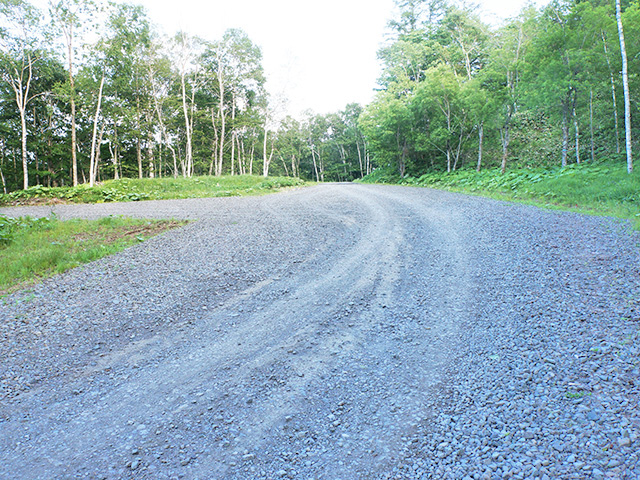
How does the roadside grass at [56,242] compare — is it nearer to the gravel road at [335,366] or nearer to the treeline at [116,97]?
the gravel road at [335,366]

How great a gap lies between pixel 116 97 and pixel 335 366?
25948 millimetres

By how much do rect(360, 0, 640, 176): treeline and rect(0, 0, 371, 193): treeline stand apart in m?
10.9

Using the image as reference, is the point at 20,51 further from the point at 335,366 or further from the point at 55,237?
the point at 335,366

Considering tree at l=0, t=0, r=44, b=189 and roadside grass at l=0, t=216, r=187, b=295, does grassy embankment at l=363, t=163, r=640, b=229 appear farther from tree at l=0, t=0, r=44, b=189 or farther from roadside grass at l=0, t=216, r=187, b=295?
tree at l=0, t=0, r=44, b=189

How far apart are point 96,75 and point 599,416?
25214mm

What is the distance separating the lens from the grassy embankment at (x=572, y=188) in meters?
8.52

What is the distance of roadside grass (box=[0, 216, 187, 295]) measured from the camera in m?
5.64

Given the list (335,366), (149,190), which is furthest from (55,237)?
(149,190)

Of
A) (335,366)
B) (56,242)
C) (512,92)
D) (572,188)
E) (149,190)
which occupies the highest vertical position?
(512,92)

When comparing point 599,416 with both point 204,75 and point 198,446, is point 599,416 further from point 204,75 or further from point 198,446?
point 204,75

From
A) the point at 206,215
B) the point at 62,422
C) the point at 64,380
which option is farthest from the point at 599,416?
the point at 206,215

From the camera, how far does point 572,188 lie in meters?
10.1

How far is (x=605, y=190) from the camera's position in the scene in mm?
9398

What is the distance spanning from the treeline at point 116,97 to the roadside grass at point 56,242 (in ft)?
42.2
